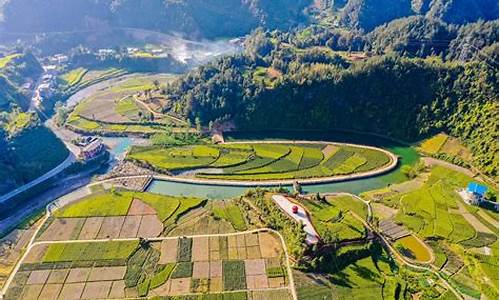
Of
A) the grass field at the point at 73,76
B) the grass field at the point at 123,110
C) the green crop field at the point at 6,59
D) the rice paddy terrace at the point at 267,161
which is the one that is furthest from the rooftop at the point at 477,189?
the green crop field at the point at 6,59

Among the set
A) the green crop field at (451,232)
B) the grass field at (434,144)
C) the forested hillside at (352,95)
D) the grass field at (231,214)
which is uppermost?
the forested hillside at (352,95)

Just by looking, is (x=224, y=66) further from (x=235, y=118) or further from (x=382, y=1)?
(x=382, y=1)

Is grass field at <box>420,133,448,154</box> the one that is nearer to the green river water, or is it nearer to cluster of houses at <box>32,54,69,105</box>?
the green river water

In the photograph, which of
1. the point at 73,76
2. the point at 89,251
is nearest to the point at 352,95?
the point at 89,251

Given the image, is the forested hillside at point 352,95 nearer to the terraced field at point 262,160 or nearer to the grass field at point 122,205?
the terraced field at point 262,160

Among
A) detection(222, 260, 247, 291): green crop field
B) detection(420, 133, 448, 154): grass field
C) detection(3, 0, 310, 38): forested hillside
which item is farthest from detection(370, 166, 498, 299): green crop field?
detection(3, 0, 310, 38): forested hillside
